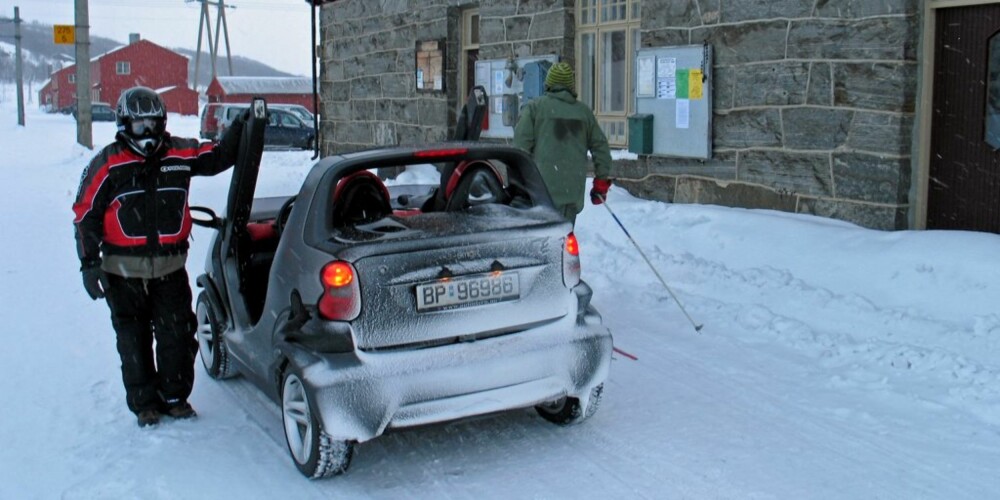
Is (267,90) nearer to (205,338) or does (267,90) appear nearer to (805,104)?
(805,104)

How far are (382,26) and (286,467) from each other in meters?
13.3

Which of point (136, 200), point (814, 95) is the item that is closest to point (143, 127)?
point (136, 200)

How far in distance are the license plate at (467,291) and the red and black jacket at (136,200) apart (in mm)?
1803

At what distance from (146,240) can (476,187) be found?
176 cm

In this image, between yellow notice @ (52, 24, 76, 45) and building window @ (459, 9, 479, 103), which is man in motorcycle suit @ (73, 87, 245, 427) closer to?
building window @ (459, 9, 479, 103)

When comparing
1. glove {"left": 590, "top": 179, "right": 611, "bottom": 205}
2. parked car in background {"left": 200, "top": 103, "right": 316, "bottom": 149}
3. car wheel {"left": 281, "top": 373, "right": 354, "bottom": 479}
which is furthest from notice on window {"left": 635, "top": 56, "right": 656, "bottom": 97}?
parked car in background {"left": 200, "top": 103, "right": 316, "bottom": 149}

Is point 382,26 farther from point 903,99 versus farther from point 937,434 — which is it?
point 937,434

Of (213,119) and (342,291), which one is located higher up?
(213,119)

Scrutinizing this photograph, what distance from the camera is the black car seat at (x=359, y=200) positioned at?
527 centimetres

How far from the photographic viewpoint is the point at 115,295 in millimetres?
5590

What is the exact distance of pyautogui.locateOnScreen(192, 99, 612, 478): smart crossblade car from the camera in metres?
4.50

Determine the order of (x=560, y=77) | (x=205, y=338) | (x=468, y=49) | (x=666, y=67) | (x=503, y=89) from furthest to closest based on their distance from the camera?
(x=468, y=49) → (x=503, y=89) → (x=666, y=67) → (x=560, y=77) → (x=205, y=338)

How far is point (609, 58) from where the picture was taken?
12.7m

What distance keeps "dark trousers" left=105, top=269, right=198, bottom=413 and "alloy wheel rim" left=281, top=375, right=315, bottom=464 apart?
3.54 ft
